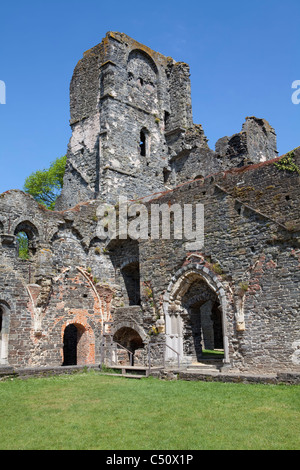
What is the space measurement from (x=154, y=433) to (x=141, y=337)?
30.6 feet

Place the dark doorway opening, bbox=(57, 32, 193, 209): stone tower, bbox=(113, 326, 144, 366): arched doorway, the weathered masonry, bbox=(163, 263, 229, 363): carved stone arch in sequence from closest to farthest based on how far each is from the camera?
1. the weathered masonry
2. bbox=(163, 263, 229, 363): carved stone arch
3. bbox=(113, 326, 144, 366): arched doorway
4. the dark doorway opening
5. bbox=(57, 32, 193, 209): stone tower

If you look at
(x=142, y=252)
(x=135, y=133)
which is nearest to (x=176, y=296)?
(x=142, y=252)

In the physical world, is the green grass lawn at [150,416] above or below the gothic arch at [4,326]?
below

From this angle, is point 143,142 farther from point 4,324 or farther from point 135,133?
point 4,324

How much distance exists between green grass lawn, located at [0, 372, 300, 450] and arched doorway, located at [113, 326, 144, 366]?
5263 millimetres

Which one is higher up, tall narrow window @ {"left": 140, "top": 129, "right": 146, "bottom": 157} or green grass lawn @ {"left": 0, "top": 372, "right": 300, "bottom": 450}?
tall narrow window @ {"left": 140, "top": 129, "right": 146, "bottom": 157}

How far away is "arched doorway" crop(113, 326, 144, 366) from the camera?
1623cm

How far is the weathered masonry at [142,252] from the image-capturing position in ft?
40.7

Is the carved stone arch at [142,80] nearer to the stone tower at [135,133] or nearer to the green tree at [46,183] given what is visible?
the stone tower at [135,133]

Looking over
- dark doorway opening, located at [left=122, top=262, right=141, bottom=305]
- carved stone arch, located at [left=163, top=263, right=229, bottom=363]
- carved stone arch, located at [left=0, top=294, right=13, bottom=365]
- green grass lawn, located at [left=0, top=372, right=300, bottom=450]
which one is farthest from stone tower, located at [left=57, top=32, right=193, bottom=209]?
green grass lawn, located at [left=0, top=372, right=300, bottom=450]

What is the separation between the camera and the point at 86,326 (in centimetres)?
1589

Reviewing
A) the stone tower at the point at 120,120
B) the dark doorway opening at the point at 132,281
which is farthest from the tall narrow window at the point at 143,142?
the dark doorway opening at the point at 132,281

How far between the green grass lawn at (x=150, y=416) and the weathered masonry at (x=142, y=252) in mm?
3122

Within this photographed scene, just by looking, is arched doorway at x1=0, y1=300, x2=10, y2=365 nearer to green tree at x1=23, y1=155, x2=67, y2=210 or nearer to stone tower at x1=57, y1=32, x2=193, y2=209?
stone tower at x1=57, y1=32, x2=193, y2=209
